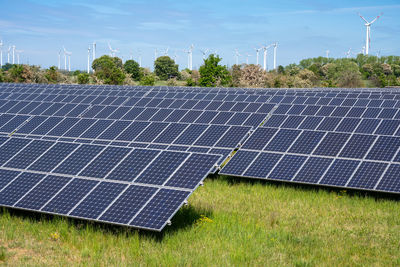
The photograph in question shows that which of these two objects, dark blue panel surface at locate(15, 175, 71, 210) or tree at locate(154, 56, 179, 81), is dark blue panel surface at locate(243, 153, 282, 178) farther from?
tree at locate(154, 56, 179, 81)

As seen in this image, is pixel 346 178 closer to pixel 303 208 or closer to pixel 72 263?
pixel 303 208

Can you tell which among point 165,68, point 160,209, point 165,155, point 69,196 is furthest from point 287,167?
point 165,68

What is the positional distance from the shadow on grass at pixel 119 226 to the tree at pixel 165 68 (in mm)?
136604

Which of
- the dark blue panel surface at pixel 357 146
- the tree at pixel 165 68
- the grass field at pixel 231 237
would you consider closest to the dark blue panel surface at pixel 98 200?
the grass field at pixel 231 237

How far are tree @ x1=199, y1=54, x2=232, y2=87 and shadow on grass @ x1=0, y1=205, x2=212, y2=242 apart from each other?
79862mm

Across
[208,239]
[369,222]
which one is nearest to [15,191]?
[208,239]

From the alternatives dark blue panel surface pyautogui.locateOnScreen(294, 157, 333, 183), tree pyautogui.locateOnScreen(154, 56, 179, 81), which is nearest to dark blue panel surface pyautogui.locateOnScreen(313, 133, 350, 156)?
dark blue panel surface pyautogui.locateOnScreen(294, 157, 333, 183)

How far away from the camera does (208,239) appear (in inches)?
429

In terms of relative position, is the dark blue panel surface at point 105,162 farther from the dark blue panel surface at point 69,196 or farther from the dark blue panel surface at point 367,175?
the dark blue panel surface at point 367,175

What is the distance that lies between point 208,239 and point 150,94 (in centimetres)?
2492

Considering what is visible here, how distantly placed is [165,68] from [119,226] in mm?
138559

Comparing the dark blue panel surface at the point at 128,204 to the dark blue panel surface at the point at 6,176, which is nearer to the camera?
the dark blue panel surface at the point at 128,204

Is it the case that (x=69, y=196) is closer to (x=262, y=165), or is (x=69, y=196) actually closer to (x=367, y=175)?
(x=262, y=165)

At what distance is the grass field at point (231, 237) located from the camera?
992cm
